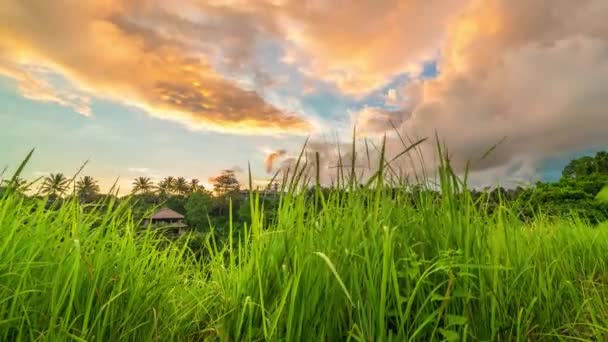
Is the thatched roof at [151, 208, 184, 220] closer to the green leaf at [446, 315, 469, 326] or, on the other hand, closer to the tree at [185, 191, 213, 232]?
the tree at [185, 191, 213, 232]

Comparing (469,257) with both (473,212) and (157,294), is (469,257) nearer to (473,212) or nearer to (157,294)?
(473,212)

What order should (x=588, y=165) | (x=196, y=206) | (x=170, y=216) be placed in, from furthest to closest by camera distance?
(x=196, y=206), (x=170, y=216), (x=588, y=165)

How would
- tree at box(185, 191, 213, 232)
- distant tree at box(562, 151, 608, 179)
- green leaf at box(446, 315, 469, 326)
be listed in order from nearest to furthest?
1. green leaf at box(446, 315, 469, 326)
2. distant tree at box(562, 151, 608, 179)
3. tree at box(185, 191, 213, 232)

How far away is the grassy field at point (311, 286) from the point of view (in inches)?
90.8

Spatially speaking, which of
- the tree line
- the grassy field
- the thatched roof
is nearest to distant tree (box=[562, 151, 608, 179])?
the tree line

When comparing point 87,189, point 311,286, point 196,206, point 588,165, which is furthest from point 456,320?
point 196,206

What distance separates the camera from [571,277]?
443 cm

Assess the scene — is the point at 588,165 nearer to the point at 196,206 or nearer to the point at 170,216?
the point at 170,216

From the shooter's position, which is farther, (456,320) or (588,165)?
(588,165)

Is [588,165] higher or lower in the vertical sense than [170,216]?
higher

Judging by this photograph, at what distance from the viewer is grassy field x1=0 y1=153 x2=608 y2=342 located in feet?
7.57

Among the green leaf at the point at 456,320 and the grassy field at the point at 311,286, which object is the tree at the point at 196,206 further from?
the green leaf at the point at 456,320

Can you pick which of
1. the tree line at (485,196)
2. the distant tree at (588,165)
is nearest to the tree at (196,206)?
the tree line at (485,196)

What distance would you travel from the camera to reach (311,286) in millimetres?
2402
